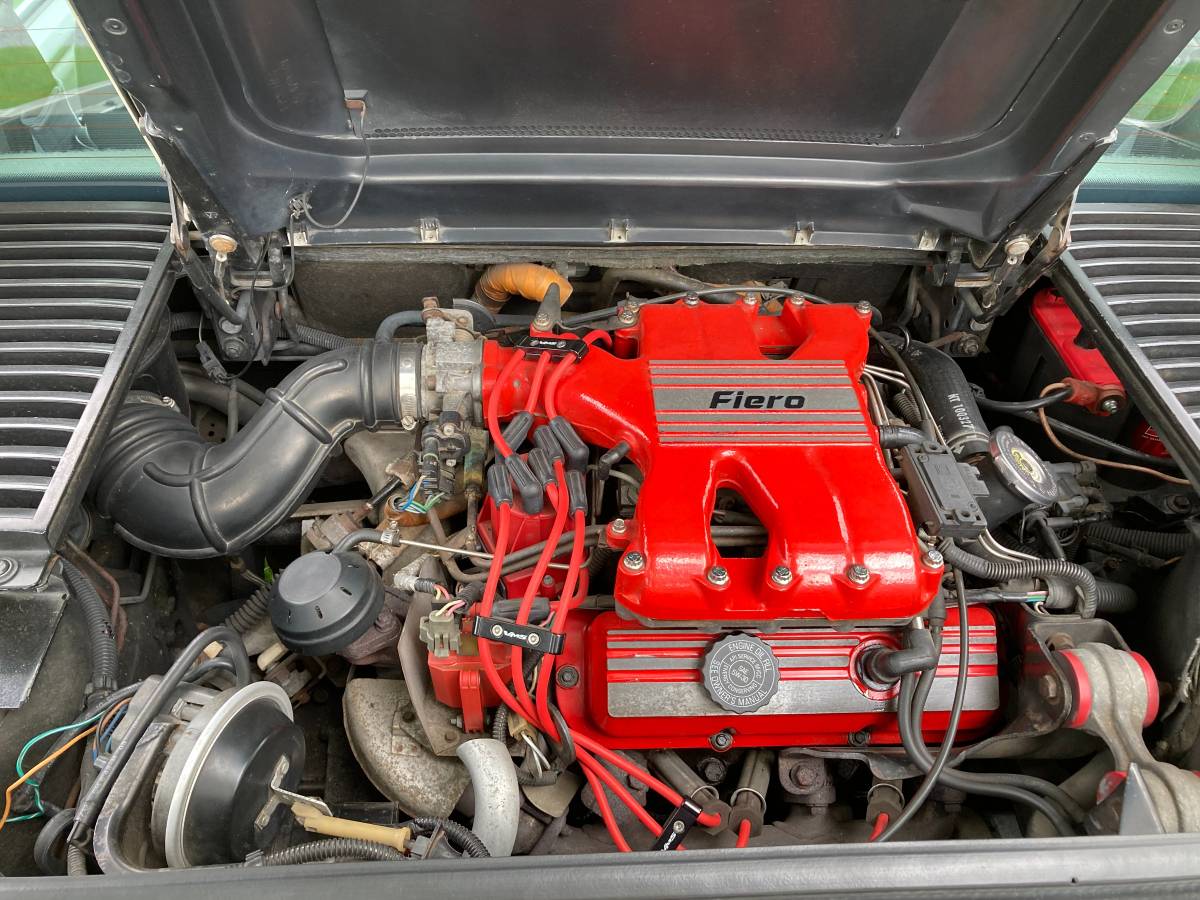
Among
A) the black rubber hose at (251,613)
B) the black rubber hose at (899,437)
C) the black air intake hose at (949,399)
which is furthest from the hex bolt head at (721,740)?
the black rubber hose at (251,613)

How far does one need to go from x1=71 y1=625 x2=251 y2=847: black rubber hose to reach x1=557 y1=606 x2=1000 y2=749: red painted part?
0.57 meters

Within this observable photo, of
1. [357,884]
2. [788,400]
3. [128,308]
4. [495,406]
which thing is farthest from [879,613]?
[128,308]

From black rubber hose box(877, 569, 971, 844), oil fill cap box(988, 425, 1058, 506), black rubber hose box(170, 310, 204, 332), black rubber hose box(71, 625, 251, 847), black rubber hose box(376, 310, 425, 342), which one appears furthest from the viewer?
black rubber hose box(170, 310, 204, 332)

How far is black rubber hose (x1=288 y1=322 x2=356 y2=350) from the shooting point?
182 centimetres

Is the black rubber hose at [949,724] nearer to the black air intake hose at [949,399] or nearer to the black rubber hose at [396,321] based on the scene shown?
the black air intake hose at [949,399]

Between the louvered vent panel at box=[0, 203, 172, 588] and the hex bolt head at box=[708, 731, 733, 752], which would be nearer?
the louvered vent panel at box=[0, 203, 172, 588]

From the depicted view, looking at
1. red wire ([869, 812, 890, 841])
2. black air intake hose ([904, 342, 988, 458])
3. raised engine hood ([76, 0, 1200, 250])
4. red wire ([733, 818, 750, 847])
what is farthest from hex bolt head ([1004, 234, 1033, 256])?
red wire ([733, 818, 750, 847])

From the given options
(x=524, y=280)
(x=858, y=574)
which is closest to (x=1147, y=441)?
(x=858, y=574)

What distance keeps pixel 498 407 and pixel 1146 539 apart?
4.58 feet

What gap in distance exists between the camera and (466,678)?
4.52 feet

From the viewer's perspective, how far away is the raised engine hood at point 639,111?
1.33 meters

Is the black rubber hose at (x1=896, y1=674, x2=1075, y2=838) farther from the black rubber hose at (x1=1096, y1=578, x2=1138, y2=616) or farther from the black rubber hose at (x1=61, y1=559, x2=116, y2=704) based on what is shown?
the black rubber hose at (x1=61, y1=559, x2=116, y2=704)

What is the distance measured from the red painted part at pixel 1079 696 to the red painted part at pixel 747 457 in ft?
0.99

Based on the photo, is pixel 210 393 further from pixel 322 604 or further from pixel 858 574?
pixel 858 574
